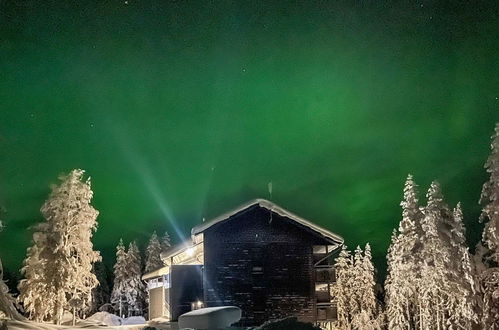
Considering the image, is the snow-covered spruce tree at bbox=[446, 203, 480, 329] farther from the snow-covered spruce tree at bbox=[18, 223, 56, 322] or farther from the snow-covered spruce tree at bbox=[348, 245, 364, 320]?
the snow-covered spruce tree at bbox=[18, 223, 56, 322]

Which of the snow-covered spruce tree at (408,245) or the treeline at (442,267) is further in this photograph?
the snow-covered spruce tree at (408,245)

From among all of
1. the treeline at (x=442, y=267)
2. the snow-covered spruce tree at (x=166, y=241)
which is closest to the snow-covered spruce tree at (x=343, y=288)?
the treeline at (x=442, y=267)

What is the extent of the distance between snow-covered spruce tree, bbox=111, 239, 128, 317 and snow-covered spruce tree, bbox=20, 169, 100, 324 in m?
32.4

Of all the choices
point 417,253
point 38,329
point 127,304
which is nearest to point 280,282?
point 417,253

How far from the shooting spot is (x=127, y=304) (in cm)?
7156

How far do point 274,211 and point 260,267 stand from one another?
3.43 m

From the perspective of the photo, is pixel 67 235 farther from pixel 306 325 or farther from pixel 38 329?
pixel 306 325

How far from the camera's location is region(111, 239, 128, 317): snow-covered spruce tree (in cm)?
7150

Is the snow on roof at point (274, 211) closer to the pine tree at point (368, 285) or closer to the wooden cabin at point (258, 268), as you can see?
the wooden cabin at point (258, 268)

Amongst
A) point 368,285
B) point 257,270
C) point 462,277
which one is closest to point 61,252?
point 257,270

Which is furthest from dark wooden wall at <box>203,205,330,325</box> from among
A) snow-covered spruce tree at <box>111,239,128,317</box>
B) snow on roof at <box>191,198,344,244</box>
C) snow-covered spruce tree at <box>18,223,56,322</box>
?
snow-covered spruce tree at <box>111,239,128,317</box>

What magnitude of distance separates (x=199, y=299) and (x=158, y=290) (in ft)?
40.3

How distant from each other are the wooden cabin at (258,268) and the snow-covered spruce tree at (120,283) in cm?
3496

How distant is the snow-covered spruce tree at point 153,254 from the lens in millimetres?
70000
